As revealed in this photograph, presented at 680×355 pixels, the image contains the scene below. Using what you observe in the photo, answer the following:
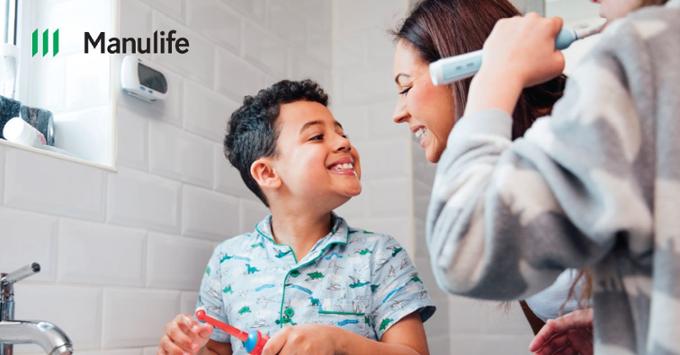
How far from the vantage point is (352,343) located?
126cm

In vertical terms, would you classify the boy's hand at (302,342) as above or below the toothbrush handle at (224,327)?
below

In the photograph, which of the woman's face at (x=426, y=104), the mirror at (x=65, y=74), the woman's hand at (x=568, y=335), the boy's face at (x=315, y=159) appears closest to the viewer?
the woman's hand at (x=568, y=335)

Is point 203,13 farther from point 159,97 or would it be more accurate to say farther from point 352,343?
point 352,343

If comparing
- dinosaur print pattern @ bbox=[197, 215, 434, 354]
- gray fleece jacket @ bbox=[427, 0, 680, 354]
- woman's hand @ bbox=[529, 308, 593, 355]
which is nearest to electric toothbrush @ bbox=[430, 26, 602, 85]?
gray fleece jacket @ bbox=[427, 0, 680, 354]

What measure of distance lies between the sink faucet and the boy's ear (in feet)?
2.04

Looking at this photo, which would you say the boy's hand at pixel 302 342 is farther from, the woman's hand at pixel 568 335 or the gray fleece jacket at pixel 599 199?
the gray fleece jacket at pixel 599 199

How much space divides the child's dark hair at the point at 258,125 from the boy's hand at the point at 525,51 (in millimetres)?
974

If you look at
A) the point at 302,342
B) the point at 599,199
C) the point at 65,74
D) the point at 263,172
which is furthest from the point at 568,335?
the point at 65,74

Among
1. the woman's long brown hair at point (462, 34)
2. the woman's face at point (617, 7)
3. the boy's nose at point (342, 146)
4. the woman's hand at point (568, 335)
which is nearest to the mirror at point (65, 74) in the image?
the boy's nose at point (342, 146)

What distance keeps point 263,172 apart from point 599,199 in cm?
115

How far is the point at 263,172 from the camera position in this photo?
5.21ft

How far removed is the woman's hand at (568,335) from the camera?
95 cm

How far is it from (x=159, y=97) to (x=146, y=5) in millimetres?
189

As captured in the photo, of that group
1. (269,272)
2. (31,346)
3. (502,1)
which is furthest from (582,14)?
(31,346)
